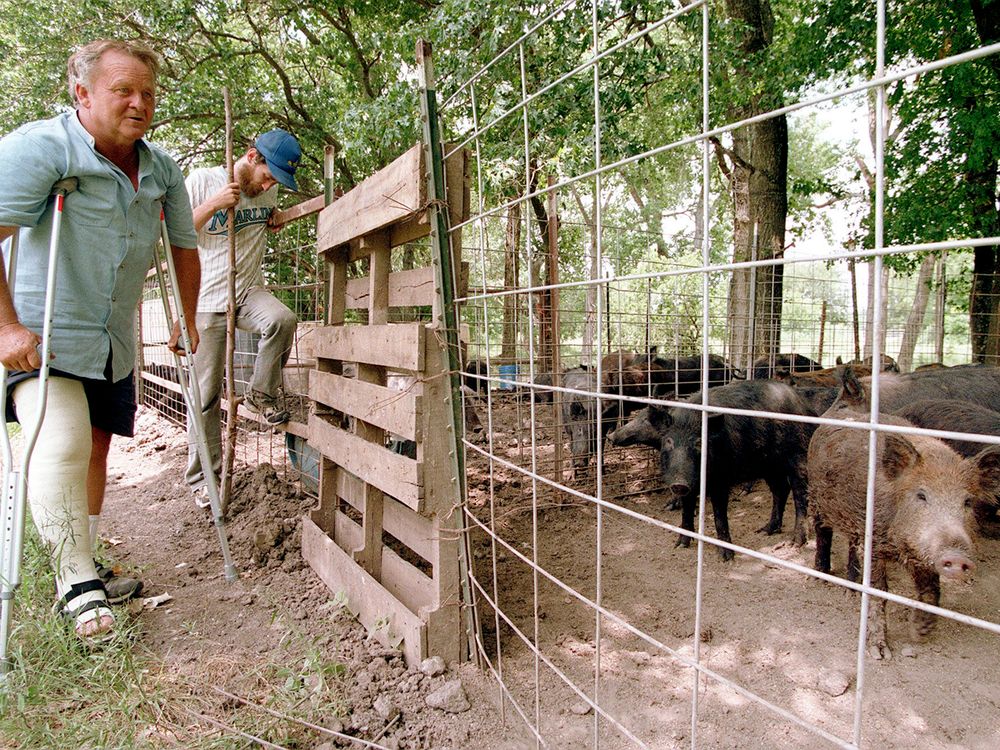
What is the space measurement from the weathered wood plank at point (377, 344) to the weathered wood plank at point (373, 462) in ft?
1.35

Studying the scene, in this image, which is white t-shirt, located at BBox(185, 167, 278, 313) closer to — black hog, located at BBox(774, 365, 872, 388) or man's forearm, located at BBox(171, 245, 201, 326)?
man's forearm, located at BBox(171, 245, 201, 326)

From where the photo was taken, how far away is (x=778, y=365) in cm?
948

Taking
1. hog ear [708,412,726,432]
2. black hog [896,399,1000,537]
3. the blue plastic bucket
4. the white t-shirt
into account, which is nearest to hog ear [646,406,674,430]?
hog ear [708,412,726,432]

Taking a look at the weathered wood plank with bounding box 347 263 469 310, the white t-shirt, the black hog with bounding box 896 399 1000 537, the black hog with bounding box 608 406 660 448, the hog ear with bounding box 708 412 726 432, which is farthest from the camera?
the black hog with bounding box 608 406 660 448

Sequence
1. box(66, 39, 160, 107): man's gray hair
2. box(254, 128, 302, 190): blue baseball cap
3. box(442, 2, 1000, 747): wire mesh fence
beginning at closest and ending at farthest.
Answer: box(442, 2, 1000, 747): wire mesh fence < box(66, 39, 160, 107): man's gray hair < box(254, 128, 302, 190): blue baseball cap

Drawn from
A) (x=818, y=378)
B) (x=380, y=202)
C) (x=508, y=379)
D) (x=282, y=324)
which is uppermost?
(x=380, y=202)

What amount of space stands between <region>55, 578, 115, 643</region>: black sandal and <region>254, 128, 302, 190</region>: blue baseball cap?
2662 mm

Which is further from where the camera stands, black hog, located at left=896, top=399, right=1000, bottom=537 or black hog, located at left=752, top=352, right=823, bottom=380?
black hog, located at left=752, top=352, right=823, bottom=380

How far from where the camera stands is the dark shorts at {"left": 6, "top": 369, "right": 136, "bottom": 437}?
301 cm

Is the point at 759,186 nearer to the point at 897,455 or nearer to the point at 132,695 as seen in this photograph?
the point at 897,455

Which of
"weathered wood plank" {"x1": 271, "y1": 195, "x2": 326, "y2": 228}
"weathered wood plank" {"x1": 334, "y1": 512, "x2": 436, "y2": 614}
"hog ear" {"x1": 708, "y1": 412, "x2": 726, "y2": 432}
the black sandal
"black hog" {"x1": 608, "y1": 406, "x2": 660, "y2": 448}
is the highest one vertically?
"weathered wood plank" {"x1": 271, "y1": 195, "x2": 326, "y2": 228}

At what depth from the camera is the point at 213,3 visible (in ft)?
30.7

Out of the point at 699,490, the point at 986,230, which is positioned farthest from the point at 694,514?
the point at 986,230

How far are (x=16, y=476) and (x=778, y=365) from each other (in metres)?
9.21
